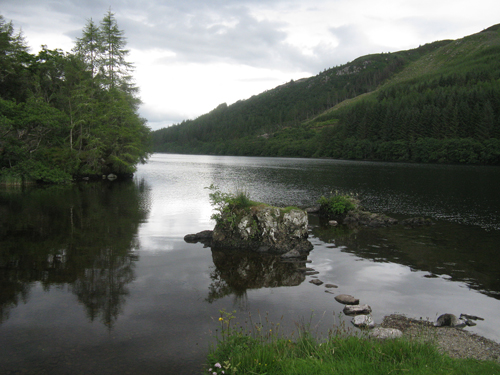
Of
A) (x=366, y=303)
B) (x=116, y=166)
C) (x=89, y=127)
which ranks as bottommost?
(x=366, y=303)

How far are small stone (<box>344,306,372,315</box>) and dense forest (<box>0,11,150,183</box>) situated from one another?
156ft

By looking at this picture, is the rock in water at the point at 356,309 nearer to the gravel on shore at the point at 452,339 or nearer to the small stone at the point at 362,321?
the small stone at the point at 362,321

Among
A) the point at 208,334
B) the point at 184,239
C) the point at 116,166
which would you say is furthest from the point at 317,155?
the point at 208,334

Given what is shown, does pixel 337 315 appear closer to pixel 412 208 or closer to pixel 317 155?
pixel 412 208

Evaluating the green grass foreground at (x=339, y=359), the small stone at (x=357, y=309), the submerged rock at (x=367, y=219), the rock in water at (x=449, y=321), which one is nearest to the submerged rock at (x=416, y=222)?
the submerged rock at (x=367, y=219)

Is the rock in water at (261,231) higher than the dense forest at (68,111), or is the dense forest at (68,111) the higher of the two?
the dense forest at (68,111)

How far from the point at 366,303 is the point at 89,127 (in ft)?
201

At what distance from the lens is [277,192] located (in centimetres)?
4878

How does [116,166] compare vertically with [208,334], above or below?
above

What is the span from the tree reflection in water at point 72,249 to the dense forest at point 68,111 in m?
16.4

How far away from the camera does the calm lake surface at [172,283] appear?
10.3 meters

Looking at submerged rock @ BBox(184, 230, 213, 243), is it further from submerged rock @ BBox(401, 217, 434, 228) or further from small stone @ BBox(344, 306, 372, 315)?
submerged rock @ BBox(401, 217, 434, 228)

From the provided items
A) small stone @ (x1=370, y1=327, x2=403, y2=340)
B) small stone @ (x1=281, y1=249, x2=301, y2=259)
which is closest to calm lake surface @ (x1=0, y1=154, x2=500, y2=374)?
small stone @ (x1=281, y1=249, x2=301, y2=259)

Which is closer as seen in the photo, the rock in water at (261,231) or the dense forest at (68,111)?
the rock in water at (261,231)
